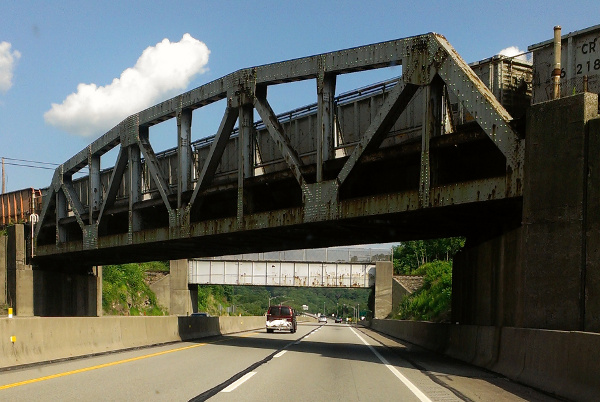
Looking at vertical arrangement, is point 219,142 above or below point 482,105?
below

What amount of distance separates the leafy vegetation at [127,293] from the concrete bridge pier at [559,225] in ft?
188

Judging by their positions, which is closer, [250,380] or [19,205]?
[250,380]

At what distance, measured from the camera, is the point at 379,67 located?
1792 cm

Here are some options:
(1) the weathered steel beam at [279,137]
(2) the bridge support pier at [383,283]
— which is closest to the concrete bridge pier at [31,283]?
(1) the weathered steel beam at [279,137]

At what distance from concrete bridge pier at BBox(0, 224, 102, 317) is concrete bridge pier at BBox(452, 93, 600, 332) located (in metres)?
30.1

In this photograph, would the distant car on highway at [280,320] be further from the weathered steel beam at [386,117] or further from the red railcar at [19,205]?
the weathered steel beam at [386,117]

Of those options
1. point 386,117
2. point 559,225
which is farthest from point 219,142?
point 559,225

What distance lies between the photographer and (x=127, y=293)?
69375 mm

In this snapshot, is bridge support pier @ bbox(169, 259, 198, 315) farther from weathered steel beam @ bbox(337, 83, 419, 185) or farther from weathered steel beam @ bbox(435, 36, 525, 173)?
weathered steel beam @ bbox(435, 36, 525, 173)

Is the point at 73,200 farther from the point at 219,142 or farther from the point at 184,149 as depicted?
the point at 219,142

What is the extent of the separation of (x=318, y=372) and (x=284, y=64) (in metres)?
10.1

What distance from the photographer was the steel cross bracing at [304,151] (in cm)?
1543

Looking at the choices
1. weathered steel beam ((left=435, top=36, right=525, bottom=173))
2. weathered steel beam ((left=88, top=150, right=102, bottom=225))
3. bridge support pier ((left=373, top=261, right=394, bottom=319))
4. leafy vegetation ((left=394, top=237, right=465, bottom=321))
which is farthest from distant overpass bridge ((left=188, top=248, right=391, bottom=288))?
weathered steel beam ((left=435, top=36, right=525, bottom=173))

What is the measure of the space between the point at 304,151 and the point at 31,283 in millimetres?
22415
